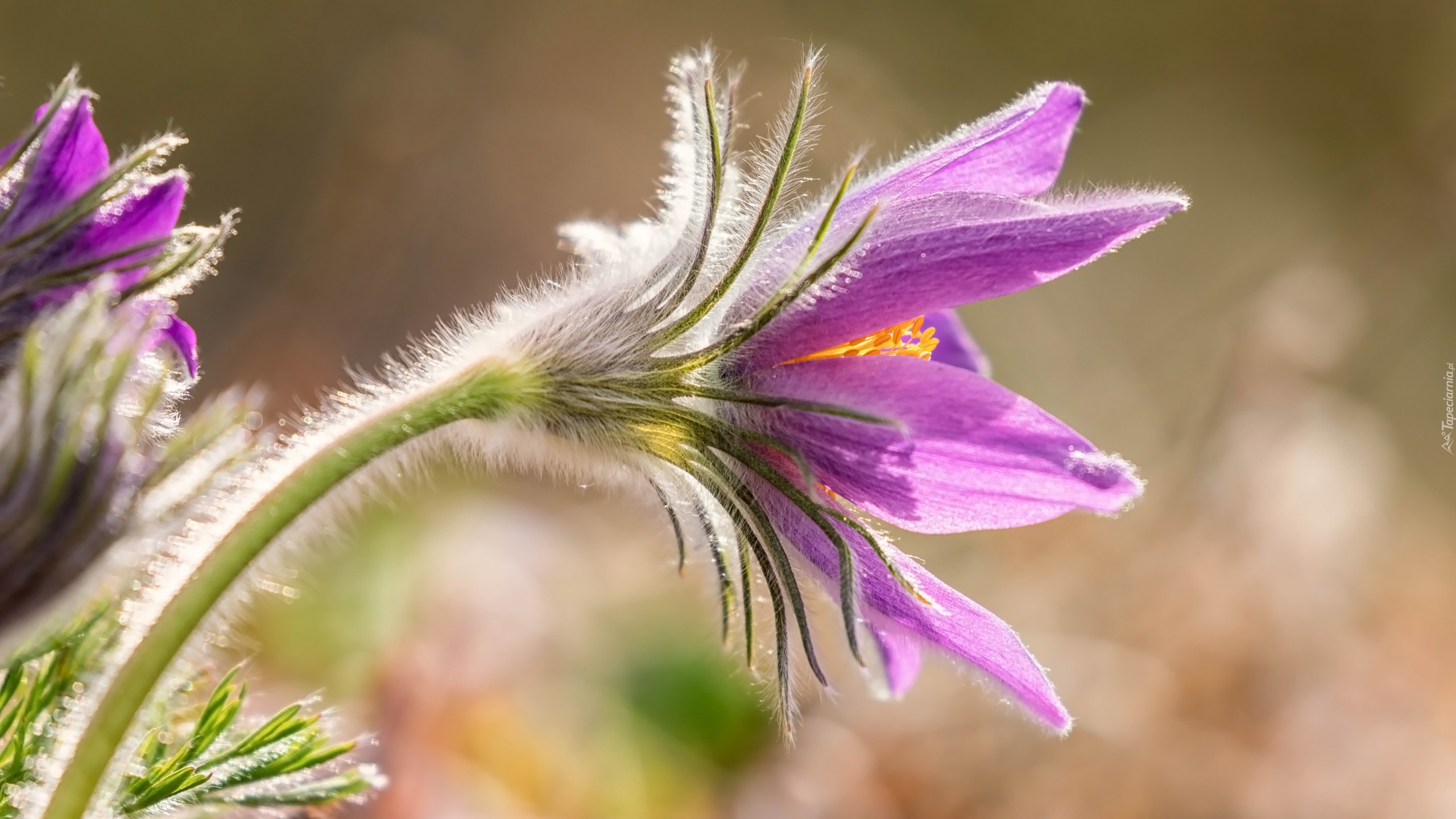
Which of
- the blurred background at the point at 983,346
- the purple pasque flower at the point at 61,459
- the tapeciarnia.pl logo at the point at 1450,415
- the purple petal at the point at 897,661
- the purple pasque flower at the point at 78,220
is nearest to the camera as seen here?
the purple pasque flower at the point at 61,459

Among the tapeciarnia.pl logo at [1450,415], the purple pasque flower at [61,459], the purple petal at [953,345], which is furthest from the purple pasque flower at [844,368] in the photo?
the tapeciarnia.pl logo at [1450,415]

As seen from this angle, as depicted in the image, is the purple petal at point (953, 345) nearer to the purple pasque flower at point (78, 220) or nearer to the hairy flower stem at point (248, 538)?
the hairy flower stem at point (248, 538)

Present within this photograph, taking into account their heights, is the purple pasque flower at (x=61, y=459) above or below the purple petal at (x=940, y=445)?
below

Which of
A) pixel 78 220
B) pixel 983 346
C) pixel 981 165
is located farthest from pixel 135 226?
pixel 983 346

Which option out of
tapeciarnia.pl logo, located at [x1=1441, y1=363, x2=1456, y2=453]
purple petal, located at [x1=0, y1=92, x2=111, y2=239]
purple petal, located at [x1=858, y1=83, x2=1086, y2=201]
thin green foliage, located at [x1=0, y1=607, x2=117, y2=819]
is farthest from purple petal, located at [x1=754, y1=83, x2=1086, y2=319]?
tapeciarnia.pl logo, located at [x1=1441, y1=363, x2=1456, y2=453]

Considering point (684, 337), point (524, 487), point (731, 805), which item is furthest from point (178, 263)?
point (524, 487)

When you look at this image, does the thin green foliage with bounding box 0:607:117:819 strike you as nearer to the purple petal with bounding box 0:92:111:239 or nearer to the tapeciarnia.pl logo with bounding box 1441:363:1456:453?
the purple petal with bounding box 0:92:111:239
